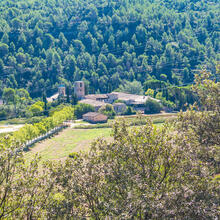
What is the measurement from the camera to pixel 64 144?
194ft

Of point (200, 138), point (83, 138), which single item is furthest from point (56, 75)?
point (200, 138)

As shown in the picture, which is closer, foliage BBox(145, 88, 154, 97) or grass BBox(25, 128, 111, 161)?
grass BBox(25, 128, 111, 161)

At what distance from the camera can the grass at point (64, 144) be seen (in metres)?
50.6

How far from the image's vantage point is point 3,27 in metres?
178

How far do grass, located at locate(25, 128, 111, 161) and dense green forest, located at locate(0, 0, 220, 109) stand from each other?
169ft

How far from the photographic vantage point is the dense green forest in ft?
471

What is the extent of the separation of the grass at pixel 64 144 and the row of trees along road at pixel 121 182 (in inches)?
1223

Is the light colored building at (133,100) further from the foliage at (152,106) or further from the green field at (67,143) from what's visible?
the green field at (67,143)

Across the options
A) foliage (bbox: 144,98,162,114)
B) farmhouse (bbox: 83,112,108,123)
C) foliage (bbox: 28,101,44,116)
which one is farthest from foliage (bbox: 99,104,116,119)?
foliage (bbox: 28,101,44,116)

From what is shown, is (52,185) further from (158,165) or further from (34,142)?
(34,142)

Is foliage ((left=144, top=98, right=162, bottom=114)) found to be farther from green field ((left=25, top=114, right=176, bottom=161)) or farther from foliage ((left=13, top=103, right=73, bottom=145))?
foliage ((left=13, top=103, right=73, bottom=145))

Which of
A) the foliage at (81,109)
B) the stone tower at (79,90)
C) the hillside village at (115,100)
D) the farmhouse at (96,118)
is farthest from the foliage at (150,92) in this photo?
the farmhouse at (96,118)

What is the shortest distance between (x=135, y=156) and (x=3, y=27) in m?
183

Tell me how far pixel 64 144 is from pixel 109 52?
121 metres
